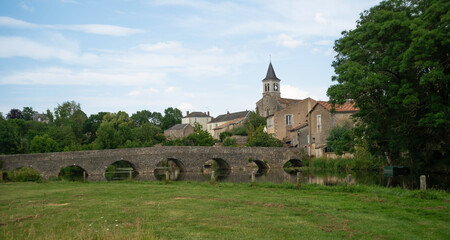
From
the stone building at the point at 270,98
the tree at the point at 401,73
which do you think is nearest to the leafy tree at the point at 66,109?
the stone building at the point at 270,98

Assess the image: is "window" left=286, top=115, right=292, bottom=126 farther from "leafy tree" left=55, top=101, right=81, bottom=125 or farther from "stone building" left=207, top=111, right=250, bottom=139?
"leafy tree" left=55, top=101, right=81, bottom=125

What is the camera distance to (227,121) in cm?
7275

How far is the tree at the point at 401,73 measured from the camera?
1742 centimetres

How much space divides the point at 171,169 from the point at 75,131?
28.7 metres

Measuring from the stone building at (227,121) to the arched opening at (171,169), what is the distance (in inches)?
809

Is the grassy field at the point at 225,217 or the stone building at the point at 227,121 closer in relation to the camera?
the grassy field at the point at 225,217

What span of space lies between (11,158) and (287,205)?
2738 cm

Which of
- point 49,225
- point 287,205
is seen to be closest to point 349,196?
point 287,205

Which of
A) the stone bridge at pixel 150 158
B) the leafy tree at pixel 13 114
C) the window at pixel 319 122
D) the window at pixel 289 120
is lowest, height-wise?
the stone bridge at pixel 150 158

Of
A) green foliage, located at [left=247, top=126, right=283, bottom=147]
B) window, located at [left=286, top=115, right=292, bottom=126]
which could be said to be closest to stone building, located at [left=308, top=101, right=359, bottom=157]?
green foliage, located at [left=247, top=126, right=283, bottom=147]

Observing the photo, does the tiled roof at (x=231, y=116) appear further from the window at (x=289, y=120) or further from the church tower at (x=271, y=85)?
the window at (x=289, y=120)

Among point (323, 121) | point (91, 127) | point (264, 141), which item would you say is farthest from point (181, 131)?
point (323, 121)

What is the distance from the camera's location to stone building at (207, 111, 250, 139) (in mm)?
66425

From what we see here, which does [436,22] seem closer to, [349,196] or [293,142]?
[349,196]
